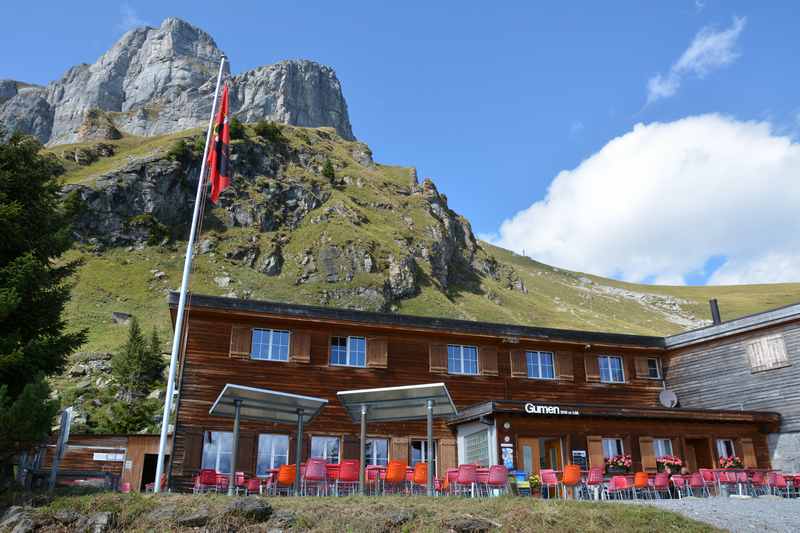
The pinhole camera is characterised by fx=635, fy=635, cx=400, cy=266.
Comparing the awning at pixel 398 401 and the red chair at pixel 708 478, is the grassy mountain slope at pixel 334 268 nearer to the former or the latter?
the awning at pixel 398 401

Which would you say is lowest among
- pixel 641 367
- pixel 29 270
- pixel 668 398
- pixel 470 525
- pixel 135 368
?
pixel 470 525

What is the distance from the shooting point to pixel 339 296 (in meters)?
66.4

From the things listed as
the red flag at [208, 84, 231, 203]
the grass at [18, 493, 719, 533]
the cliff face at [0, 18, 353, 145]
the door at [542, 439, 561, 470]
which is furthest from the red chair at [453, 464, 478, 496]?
the cliff face at [0, 18, 353, 145]

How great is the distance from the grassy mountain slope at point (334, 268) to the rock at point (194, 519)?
34299mm

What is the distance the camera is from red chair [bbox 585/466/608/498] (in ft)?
58.4

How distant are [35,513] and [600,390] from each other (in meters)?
20.8

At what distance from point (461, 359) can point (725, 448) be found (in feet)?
34.5

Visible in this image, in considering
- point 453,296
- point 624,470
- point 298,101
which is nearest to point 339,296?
point 453,296

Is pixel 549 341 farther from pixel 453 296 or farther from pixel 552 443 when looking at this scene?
pixel 453 296

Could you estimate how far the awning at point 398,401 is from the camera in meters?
15.4

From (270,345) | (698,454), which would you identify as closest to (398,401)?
(270,345)

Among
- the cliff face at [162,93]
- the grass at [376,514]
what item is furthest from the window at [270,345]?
the cliff face at [162,93]

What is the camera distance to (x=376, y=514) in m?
12.0

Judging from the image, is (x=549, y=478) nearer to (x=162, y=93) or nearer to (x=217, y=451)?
(x=217, y=451)
